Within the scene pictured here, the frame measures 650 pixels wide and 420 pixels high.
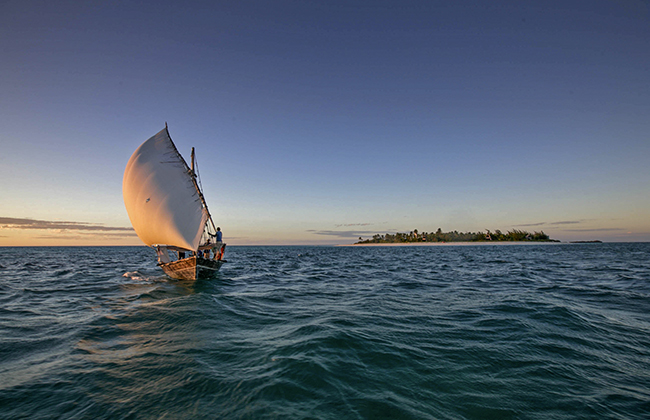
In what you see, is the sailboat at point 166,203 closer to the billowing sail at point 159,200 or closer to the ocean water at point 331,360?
the billowing sail at point 159,200

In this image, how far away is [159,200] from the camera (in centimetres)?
2134

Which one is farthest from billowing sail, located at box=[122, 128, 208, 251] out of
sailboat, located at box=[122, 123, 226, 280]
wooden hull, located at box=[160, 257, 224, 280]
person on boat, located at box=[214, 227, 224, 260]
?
person on boat, located at box=[214, 227, 224, 260]

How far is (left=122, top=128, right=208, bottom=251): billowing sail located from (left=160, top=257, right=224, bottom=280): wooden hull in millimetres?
1209

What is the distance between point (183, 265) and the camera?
71.2 ft

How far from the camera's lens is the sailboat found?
69.9 ft

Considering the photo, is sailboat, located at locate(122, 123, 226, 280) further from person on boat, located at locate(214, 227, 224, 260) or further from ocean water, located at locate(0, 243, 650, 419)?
ocean water, located at locate(0, 243, 650, 419)

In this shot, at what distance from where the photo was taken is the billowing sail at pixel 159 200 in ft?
69.9

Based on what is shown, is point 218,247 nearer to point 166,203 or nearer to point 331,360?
point 166,203

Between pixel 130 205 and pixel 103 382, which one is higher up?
pixel 130 205

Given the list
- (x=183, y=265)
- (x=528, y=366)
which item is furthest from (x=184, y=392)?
(x=183, y=265)

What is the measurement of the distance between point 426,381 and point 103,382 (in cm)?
687

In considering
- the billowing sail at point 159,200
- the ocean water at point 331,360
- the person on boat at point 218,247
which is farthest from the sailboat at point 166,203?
the ocean water at point 331,360

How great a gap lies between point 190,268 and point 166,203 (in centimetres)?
535

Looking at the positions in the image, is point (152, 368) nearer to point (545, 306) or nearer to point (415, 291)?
point (415, 291)
